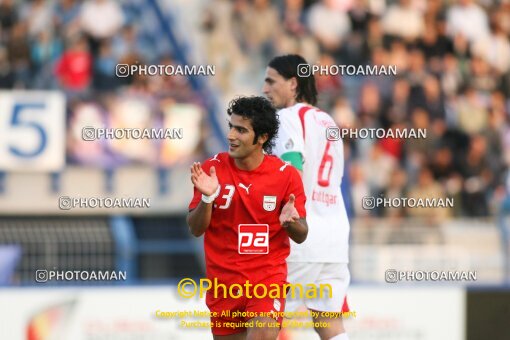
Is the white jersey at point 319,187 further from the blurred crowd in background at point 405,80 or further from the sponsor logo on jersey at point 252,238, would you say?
the blurred crowd in background at point 405,80

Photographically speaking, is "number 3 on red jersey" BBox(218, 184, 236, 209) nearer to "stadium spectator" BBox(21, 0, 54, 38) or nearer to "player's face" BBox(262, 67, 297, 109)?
"player's face" BBox(262, 67, 297, 109)

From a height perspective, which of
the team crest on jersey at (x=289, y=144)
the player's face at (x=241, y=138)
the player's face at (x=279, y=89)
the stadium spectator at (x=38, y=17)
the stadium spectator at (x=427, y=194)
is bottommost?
the player's face at (x=241, y=138)

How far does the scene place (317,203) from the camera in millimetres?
7895

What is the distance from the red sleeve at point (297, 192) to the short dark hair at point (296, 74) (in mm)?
1052

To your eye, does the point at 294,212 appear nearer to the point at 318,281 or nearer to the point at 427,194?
the point at 318,281

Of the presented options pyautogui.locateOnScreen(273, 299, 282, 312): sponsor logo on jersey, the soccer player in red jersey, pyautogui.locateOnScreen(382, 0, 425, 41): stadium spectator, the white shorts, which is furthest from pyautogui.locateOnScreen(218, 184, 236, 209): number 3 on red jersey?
pyautogui.locateOnScreen(382, 0, 425, 41): stadium spectator

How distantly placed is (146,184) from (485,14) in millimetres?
6990

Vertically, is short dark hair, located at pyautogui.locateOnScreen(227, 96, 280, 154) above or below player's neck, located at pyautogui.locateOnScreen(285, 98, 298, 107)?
below

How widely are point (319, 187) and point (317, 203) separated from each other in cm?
11

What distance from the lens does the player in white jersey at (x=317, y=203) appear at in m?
7.82

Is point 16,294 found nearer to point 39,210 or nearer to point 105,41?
point 39,210

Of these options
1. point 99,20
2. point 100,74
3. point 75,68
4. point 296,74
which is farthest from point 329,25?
point 296,74

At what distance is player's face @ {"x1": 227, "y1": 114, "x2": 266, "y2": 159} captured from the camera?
22.5 feet

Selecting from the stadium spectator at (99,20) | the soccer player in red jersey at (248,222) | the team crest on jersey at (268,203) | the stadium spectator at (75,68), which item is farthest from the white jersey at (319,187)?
the stadium spectator at (99,20)
